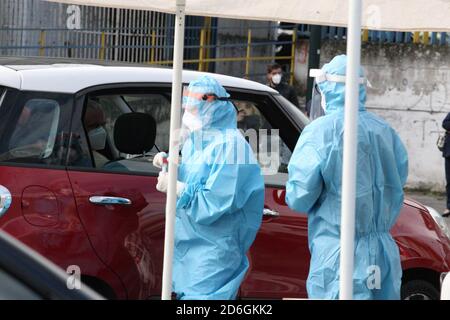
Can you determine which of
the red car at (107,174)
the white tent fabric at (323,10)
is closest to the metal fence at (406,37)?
the red car at (107,174)

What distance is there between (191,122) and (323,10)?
894 mm

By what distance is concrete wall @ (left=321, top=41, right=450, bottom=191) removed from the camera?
1530cm

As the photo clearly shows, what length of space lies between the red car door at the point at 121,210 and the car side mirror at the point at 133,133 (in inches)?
8.8

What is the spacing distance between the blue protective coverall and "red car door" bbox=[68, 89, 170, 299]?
1.47ft

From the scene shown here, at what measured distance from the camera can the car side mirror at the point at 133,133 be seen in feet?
20.3

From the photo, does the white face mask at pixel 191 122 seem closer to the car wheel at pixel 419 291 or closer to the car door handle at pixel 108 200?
the car door handle at pixel 108 200

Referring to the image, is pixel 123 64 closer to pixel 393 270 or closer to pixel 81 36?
pixel 393 270

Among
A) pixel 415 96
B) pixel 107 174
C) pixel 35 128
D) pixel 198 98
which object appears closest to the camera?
pixel 198 98

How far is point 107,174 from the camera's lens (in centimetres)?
576

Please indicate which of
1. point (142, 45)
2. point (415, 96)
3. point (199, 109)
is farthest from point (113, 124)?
point (415, 96)

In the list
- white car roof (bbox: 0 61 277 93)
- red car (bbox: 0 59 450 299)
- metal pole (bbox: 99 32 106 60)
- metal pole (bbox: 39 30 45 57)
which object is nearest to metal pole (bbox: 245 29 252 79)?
metal pole (bbox: 99 32 106 60)

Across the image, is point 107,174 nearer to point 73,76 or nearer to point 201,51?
point 73,76

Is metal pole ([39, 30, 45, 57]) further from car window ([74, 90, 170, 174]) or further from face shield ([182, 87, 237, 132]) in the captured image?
face shield ([182, 87, 237, 132])

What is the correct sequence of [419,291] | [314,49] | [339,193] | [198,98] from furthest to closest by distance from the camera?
[314,49] → [419,291] → [198,98] → [339,193]
